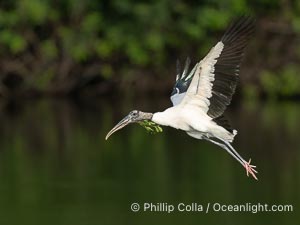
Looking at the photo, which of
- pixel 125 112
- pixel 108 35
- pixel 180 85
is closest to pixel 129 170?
pixel 125 112

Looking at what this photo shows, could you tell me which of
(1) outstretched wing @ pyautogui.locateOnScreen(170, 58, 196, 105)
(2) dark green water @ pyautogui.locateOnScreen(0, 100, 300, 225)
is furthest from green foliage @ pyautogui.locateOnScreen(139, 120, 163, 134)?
(2) dark green water @ pyautogui.locateOnScreen(0, 100, 300, 225)

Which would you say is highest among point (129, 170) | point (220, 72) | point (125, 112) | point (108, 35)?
point (108, 35)

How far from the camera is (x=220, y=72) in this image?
919 cm

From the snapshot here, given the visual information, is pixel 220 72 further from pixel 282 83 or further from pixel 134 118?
pixel 282 83

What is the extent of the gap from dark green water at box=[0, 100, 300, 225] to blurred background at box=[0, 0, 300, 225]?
0.10 feet

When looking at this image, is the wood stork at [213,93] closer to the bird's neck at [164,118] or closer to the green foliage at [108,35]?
the bird's neck at [164,118]

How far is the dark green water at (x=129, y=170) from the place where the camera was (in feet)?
53.3

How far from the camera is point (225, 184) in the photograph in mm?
18141

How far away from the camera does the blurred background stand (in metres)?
17.0

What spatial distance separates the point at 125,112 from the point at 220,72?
17.4m

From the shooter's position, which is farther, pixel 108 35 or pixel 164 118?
pixel 108 35

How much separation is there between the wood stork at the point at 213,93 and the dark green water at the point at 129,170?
617 centimetres

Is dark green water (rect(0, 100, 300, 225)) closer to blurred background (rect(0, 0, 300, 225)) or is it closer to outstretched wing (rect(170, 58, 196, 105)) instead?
blurred background (rect(0, 0, 300, 225))

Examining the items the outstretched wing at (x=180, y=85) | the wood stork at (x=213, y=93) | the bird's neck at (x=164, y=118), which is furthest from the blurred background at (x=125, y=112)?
the bird's neck at (x=164, y=118)
